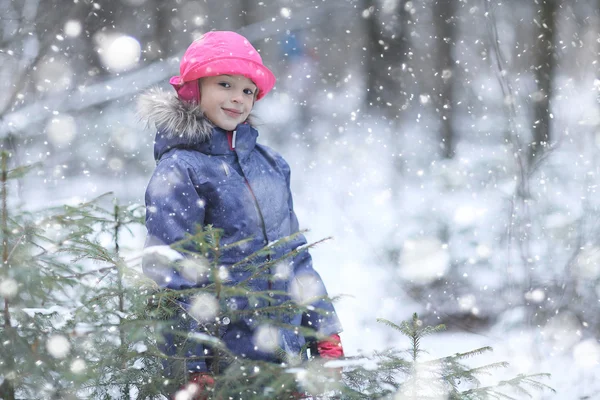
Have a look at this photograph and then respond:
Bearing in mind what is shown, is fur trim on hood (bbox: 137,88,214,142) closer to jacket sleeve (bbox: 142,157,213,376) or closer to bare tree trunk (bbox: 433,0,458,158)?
jacket sleeve (bbox: 142,157,213,376)

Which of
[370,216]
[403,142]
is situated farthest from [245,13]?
[370,216]

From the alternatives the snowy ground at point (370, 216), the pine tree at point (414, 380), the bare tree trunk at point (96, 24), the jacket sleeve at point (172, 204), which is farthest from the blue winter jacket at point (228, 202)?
the bare tree trunk at point (96, 24)

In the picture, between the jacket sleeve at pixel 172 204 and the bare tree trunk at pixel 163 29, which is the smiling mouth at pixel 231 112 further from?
the bare tree trunk at pixel 163 29

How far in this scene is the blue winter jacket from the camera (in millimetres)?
2365

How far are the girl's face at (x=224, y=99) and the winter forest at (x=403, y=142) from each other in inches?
31.2

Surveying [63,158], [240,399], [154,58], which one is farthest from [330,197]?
[240,399]

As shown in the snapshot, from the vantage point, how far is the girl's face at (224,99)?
262cm

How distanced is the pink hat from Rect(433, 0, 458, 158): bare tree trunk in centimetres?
483

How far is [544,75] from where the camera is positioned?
610cm

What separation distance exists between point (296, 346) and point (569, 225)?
4.06m

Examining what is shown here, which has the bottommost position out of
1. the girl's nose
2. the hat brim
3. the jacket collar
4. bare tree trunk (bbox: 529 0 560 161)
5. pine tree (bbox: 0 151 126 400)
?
pine tree (bbox: 0 151 126 400)

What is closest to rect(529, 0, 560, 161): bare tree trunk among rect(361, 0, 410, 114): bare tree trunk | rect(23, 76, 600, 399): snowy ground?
rect(23, 76, 600, 399): snowy ground

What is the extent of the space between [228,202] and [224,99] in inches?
17.3

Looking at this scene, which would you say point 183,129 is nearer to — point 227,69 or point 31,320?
point 227,69
